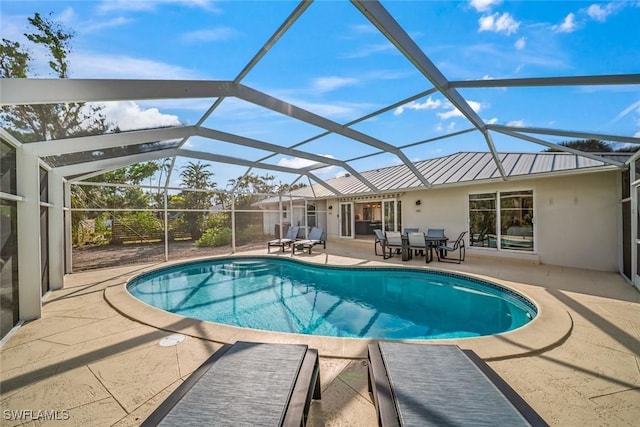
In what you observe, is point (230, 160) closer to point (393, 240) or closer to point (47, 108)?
point (47, 108)

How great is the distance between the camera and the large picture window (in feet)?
28.3

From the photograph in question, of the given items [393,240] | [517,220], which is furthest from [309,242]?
[517,220]

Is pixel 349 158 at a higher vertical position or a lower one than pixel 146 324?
higher

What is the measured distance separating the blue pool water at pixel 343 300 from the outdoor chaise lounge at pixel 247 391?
2.59 meters

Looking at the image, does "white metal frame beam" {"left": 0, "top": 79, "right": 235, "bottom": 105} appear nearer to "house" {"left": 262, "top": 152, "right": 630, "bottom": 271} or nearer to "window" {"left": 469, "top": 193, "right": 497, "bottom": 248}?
"house" {"left": 262, "top": 152, "right": 630, "bottom": 271}

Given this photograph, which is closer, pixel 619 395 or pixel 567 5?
pixel 619 395

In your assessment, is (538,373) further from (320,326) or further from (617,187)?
(617,187)

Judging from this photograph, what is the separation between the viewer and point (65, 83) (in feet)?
9.45

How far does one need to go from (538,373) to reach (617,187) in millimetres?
7345

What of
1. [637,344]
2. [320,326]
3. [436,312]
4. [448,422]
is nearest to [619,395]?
[637,344]

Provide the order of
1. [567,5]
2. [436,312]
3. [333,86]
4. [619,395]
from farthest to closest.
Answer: [436,312], [333,86], [567,5], [619,395]

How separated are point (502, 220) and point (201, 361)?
1002cm

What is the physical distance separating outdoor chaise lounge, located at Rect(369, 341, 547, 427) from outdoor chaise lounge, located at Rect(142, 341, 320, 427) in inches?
22.2

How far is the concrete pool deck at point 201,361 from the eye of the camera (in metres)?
2.22
